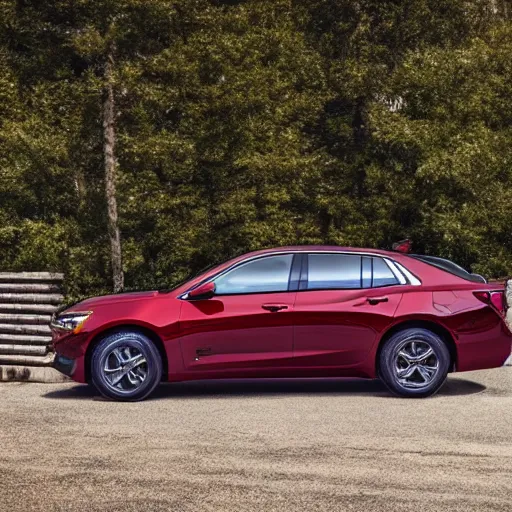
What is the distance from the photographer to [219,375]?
11.3m

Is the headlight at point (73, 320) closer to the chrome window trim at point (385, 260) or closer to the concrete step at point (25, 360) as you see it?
the chrome window trim at point (385, 260)

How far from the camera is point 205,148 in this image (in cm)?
3600

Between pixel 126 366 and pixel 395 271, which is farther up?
pixel 395 271

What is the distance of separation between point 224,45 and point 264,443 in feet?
91.5

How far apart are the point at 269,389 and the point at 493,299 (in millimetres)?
2511

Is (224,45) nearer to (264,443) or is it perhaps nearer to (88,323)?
(88,323)

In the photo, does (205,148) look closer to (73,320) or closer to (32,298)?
(32,298)

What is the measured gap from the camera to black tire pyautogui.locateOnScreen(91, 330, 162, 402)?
36.8ft

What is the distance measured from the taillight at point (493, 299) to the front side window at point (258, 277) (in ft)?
6.23

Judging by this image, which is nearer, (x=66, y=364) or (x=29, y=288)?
(x=66, y=364)

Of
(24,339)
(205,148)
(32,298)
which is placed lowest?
(24,339)

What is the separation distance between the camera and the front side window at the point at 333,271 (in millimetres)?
11500

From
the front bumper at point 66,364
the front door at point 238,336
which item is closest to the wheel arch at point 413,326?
the front door at point 238,336

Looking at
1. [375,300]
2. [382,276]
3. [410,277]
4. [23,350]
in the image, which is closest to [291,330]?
[375,300]
